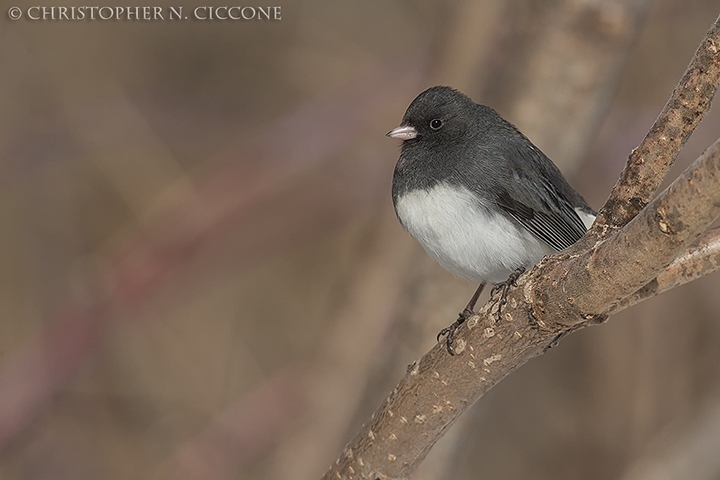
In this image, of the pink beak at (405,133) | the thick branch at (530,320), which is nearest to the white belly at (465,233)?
the pink beak at (405,133)

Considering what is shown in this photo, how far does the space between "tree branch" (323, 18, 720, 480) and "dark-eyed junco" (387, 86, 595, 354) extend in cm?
52

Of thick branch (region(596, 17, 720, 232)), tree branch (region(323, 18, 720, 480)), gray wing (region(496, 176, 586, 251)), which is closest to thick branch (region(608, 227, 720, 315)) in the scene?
tree branch (region(323, 18, 720, 480))

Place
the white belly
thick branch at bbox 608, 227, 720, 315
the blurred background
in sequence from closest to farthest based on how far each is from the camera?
1. thick branch at bbox 608, 227, 720, 315
2. the white belly
3. the blurred background

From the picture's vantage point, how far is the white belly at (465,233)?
2287mm

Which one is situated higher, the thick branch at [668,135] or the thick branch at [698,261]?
the thick branch at [668,135]

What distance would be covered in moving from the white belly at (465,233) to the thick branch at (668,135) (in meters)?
0.81

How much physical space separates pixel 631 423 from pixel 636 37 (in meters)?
1.82

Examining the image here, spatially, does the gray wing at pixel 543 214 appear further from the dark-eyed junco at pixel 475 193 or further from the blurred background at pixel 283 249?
the blurred background at pixel 283 249

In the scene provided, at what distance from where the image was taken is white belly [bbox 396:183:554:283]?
2.29 metres

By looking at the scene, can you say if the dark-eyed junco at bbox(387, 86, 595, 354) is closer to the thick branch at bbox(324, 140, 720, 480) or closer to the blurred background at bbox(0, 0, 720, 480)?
the thick branch at bbox(324, 140, 720, 480)

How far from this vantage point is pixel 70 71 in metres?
4.12

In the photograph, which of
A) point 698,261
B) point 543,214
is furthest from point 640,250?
point 543,214

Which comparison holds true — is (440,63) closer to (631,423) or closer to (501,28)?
(501,28)

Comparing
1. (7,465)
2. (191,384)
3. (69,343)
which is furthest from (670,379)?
(7,465)
